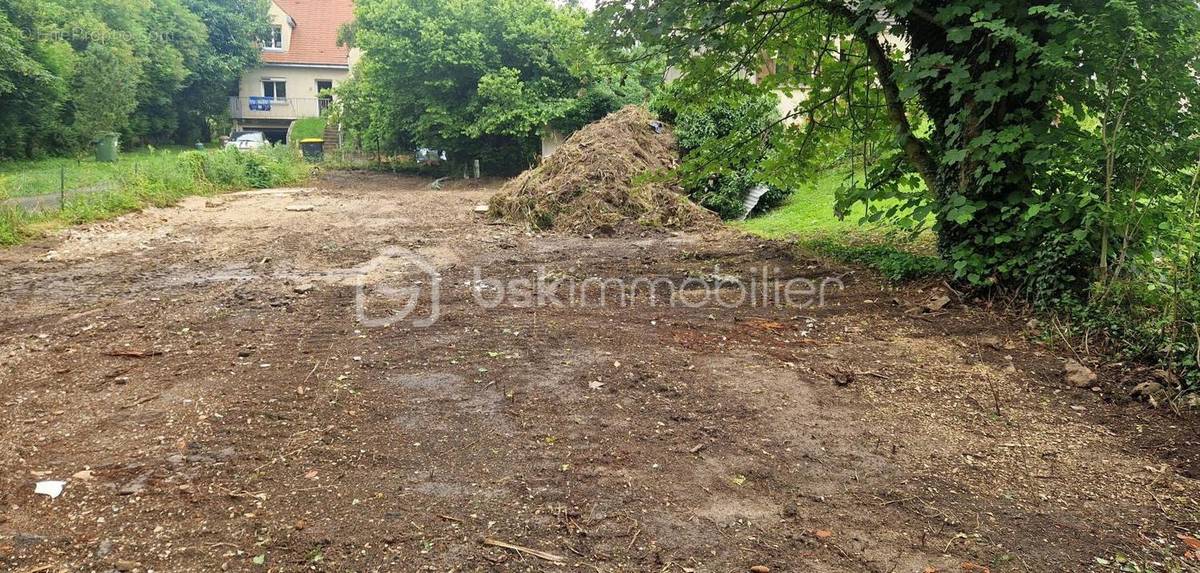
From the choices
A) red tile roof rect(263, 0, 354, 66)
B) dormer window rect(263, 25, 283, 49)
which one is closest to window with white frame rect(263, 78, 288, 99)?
red tile roof rect(263, 0, 354, 66)

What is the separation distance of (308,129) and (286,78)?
417cm

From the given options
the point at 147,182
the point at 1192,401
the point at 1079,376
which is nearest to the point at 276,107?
the point at 147,182

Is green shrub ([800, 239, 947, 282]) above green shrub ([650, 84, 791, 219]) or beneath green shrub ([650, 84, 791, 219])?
beneath

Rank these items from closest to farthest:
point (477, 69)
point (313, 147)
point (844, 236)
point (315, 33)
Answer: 1. point (844, 236)
2. point (477, 69)
3. point (313, 147)
4. point (315, 33)

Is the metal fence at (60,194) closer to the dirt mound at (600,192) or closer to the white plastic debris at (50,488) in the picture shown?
the dirt mound at (600,192)

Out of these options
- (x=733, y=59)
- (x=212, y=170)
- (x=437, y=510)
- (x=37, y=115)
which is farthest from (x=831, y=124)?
(x=37, y=115)

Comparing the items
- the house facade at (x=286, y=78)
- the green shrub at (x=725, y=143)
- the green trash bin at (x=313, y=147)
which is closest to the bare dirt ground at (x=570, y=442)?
the green shrub at (x=725, y=143)

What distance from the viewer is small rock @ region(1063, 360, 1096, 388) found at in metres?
4.37

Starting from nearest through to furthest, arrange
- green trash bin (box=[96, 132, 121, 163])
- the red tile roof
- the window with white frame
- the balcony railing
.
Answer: green trash bin (box=[96, 132, 121, 163])
the balcony railing
the red tile roof
the window with white frame

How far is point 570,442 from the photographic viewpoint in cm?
374

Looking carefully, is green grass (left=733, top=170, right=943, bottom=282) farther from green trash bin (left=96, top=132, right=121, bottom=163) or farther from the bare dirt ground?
green trash bin (left=96, top=132, right=121, bottom=163)

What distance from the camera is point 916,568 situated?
270 cm

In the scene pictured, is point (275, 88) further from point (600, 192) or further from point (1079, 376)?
point (1079, 376)

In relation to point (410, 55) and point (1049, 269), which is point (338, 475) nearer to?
point (1049, 269)
